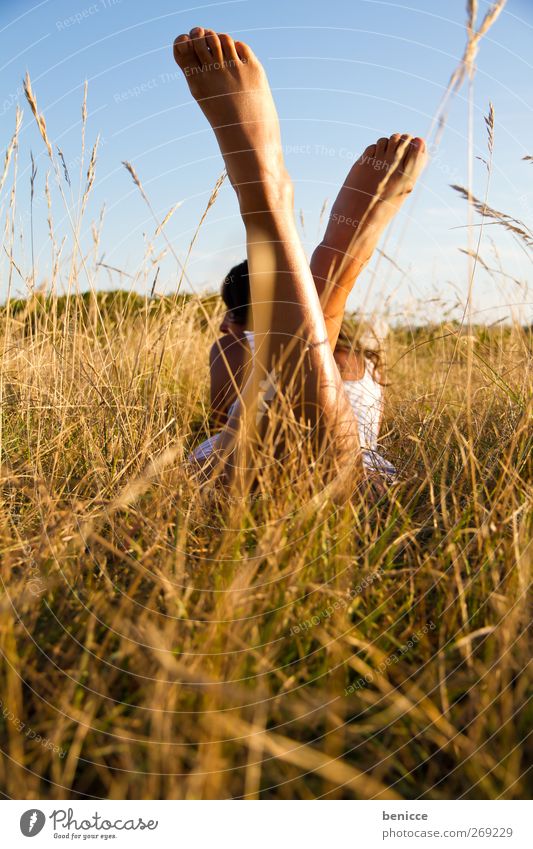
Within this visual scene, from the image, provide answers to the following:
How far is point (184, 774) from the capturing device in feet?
2.02

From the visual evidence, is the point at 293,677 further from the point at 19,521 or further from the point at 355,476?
the point at 19,521

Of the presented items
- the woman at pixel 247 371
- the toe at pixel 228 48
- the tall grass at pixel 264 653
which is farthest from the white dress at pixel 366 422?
the toe at pixel 228 48

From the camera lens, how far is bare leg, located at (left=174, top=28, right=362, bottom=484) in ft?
3.89

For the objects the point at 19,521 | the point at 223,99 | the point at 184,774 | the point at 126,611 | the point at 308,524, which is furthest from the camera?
the point at 223,99

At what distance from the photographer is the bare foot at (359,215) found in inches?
68.1

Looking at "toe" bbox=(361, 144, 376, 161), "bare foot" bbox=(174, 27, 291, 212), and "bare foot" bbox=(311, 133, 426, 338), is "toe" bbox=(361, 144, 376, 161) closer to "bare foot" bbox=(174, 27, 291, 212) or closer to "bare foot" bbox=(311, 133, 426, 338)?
"bare foot" bbox=(311, 133, 426, 338)

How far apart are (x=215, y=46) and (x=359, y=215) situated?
2.12ft

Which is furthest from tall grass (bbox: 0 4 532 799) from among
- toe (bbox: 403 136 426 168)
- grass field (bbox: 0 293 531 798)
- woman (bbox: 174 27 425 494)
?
toe (bbox: 403 136 426 168)

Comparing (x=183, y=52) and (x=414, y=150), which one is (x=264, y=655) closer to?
(x=183, y=52)

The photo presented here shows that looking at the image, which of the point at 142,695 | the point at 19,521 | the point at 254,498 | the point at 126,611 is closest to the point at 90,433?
the point at 19,521

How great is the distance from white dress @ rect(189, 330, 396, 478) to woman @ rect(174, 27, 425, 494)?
8 cm

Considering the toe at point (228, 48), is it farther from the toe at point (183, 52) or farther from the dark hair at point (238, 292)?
the dark hair at point (238, 292)

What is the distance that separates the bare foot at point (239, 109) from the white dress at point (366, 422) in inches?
14.2

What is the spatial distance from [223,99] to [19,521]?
102 cm
